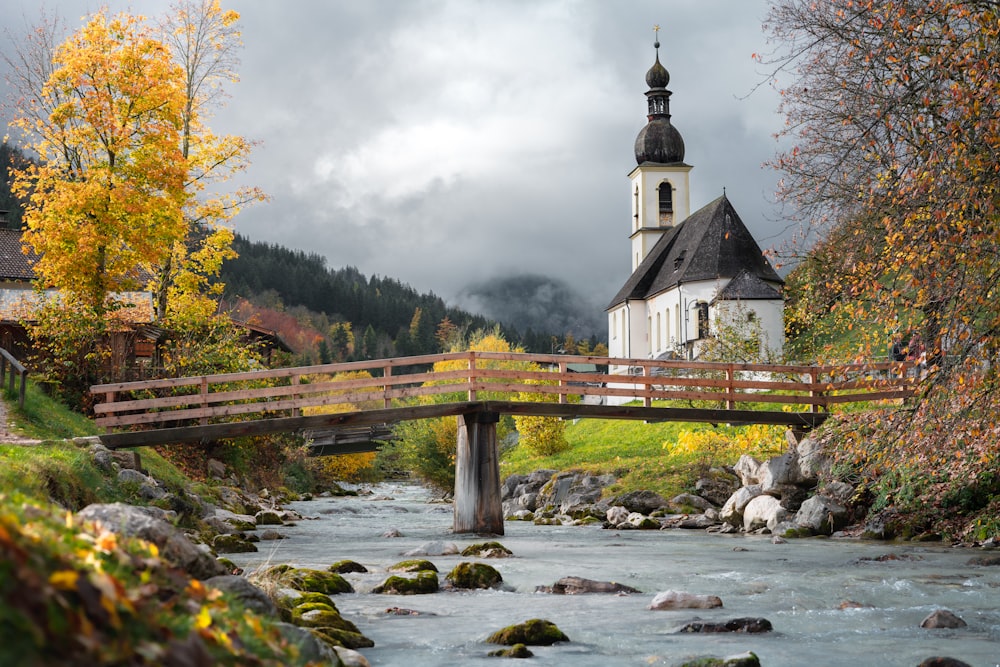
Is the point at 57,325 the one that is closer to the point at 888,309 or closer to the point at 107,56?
the point at 107,56

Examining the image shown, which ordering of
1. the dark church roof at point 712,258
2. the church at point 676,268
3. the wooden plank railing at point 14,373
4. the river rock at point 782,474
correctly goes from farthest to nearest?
the dark church roof at point 712,258, the church at point 676,268, the river rock at point 782,474, the wooden plank railing at point 14,373

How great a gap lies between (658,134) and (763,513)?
5922cm

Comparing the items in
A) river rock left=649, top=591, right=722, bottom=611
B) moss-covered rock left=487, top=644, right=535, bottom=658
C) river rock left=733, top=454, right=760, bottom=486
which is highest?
river rock left=733, top=454, right=760, bottom=486

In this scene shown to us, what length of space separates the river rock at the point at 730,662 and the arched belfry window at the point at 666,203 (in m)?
69.6

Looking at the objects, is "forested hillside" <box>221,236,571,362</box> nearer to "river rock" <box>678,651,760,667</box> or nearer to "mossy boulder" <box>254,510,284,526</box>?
"mossy boulder" <box>254,510,284,526</box>

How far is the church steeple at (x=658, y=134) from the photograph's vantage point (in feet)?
246

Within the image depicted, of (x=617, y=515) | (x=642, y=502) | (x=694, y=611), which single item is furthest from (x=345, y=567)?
(x=642, y=502)

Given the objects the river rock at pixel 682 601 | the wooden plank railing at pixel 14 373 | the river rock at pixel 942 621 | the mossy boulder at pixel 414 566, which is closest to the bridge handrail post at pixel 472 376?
the mossy boulder at pixel 414 566

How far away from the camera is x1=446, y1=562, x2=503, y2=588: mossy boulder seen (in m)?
12.3

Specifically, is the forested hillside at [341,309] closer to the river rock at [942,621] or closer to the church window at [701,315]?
the church window at [701,315]

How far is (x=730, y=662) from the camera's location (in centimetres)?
713

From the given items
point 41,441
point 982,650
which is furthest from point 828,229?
point 41,441

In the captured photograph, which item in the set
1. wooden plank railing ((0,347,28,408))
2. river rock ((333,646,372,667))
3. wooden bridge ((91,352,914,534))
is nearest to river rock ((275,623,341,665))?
river rock ((333,646,372,667))

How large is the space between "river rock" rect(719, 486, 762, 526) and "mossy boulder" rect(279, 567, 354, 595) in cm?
1241
